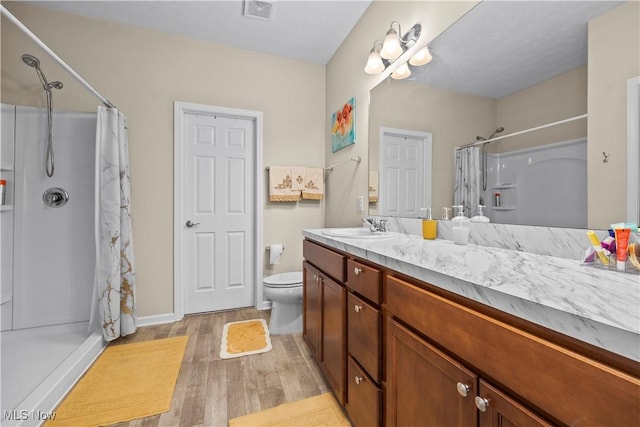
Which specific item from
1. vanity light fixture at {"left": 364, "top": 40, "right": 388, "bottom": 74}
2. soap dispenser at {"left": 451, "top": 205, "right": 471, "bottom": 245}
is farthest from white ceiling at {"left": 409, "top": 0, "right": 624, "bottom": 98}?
soap dispenser at {"left": 451, "top": 205, "right": 471, "bottom": 245}

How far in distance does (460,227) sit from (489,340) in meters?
0.77

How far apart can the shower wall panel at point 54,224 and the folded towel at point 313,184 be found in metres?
1.80

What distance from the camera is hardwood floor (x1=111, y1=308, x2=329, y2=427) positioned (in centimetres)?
129

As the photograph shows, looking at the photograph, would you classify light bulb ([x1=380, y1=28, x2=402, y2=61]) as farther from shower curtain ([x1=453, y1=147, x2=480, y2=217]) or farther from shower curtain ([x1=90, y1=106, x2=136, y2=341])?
shower curtain ([x1=90, y1=106, x2=136, y2=341])

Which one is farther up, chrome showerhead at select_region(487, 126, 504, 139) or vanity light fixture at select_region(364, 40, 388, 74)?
vanity light fixture at select_region(364, 40, 388, 74)

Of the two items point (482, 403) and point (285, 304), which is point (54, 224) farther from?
point (482, 403)

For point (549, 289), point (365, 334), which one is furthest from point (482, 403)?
point (365, 334)

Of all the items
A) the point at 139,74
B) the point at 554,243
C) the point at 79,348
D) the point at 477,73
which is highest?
the point at 139,74

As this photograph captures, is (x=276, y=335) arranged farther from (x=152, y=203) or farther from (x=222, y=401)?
(x=152, y=203)

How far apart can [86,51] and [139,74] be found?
38 cm

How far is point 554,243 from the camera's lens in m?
0.93

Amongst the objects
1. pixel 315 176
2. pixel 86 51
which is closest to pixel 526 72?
pixel 315 176

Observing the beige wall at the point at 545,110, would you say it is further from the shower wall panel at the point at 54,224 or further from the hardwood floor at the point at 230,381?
the shower wall panel at the point at 54,224

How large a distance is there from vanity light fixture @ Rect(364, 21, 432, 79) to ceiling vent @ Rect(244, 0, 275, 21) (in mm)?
885
